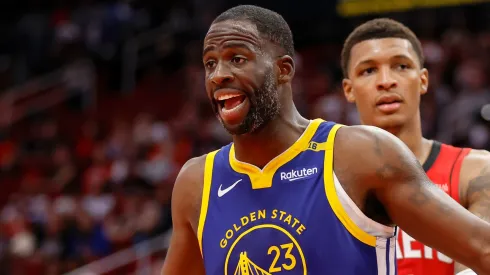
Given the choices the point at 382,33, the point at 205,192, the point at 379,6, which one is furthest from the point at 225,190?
the point at 379,6

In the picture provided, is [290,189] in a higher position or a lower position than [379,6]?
lower

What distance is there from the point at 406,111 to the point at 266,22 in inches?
54.2

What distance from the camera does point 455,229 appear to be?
2713mm

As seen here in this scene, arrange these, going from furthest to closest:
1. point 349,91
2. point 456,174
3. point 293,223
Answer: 1. point 349,91
2. point 456,174
3. point 293,223

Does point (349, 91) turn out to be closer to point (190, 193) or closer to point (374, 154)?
point (190, 193)

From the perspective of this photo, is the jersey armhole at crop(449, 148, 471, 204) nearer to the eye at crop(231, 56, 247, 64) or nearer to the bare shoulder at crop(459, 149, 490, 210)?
the bare shoulder at crop(459, 149, 490, 210)

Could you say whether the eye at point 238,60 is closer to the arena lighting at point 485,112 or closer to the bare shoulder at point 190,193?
the bare shoulder at point 190,193

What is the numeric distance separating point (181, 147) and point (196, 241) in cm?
813

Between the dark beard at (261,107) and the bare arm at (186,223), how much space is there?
381 mm

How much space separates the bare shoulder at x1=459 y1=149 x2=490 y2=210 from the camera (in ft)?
12.6

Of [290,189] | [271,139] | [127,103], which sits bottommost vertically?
[290,189]

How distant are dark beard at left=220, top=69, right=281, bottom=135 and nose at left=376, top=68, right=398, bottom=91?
A: 50.3 inches

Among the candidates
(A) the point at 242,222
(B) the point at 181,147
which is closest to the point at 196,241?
(A) the point at 242,222

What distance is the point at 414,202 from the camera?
2.77 meters
